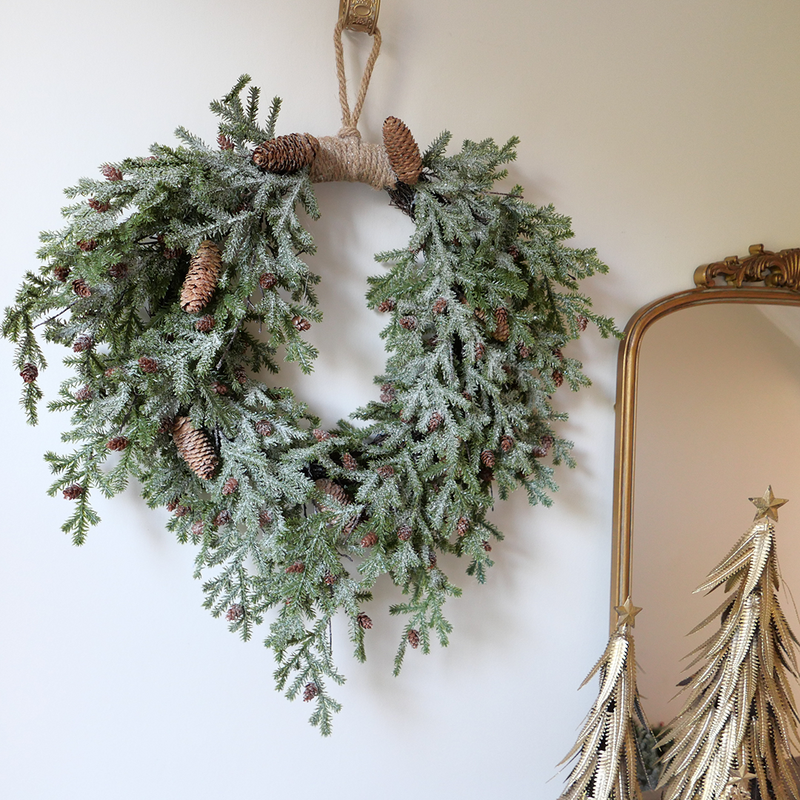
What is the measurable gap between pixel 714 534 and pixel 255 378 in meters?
0.98

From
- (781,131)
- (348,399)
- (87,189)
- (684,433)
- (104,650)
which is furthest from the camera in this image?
(781,131)

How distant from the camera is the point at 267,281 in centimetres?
84

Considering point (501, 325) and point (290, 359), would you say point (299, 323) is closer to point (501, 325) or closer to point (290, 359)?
point (290, 359)

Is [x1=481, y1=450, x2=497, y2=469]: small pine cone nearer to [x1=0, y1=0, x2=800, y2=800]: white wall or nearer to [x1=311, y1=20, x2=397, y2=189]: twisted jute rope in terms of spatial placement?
[x1=0, y1=0, x2=800, y2=800]: white wall

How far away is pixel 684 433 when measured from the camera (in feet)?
4.14

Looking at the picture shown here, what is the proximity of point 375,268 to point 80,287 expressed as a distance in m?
0.44

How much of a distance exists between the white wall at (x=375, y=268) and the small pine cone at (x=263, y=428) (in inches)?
5.9

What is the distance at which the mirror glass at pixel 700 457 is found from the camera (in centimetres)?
123

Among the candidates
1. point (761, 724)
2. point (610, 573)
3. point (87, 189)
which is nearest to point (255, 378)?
point (87, 189)

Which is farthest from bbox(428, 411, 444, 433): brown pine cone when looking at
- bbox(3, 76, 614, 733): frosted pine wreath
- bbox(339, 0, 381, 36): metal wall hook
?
bbox(339, 0, 381, 36): metal wall hook

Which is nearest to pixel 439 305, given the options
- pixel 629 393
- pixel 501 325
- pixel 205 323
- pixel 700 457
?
pixel 501 325

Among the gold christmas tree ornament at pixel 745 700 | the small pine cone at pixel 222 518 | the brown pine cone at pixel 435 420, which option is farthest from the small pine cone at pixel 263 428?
the gold christmas tree ornament at pixel 745 700

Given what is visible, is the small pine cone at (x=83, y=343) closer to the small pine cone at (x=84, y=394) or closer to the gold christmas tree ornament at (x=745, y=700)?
the small pine cone at (x=84, y=394)

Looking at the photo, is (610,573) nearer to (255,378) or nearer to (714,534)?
(714,534)
